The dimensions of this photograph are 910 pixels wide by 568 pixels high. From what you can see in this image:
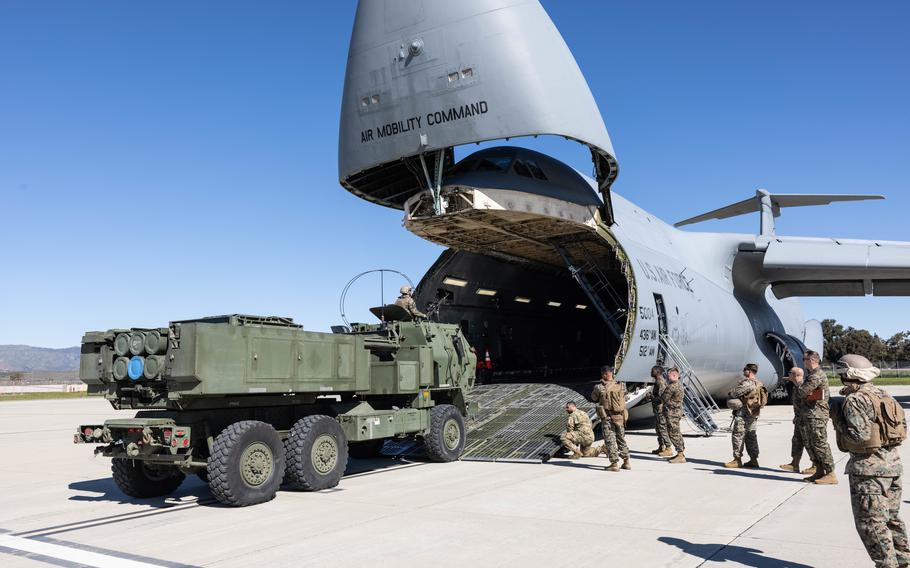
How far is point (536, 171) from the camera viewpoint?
51.0ft

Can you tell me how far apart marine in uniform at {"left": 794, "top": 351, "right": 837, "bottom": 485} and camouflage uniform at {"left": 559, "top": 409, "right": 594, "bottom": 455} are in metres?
3.75

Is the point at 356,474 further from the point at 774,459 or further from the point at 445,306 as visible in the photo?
the point at 445,306

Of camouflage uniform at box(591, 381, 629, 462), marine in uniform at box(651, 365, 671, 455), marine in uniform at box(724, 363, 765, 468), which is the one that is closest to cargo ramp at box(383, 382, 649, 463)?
camouflage uniform at box(591, 381, 629, 462)

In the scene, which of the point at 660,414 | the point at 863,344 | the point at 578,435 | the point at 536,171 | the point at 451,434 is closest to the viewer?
the point at 451,434

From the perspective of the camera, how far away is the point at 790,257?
22234mm

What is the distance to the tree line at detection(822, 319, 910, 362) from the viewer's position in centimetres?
9119

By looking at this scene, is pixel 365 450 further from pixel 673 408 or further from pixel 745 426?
pixel 745 426

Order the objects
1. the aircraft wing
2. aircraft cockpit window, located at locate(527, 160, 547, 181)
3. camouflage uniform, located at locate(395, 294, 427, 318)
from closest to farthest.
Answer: camouflage uniform, located at locate(395, 294, 427, 318) → aircraft cockpit window, located at locate(527, 160, 547, 181) → the aircraft wing

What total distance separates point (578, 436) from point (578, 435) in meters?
0.02

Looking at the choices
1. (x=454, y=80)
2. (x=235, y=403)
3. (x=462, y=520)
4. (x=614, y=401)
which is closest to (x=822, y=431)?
(x=614, y=401)

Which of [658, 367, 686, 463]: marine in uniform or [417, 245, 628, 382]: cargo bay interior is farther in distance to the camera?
[417, 245, 628, 382]: cargo bay interior

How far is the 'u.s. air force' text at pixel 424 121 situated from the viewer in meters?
12.9

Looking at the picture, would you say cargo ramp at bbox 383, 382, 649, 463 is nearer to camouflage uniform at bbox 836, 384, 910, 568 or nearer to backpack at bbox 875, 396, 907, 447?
camouflage uniform at bbox 836, 384, 910, 568

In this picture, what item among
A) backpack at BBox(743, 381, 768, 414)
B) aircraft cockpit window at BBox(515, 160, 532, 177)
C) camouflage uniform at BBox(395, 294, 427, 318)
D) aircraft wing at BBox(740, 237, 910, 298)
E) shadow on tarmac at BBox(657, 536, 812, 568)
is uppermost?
aircraft cockpit window at BBox(515, 160, 532, 177)
